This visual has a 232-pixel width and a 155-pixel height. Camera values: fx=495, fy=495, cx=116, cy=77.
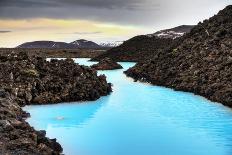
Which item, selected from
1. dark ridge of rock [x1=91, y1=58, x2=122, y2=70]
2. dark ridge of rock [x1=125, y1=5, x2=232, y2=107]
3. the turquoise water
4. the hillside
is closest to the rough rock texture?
the hillside

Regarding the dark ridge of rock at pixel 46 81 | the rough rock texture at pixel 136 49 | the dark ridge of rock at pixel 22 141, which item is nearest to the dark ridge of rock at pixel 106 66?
the rough rock texture at pixel 136 49

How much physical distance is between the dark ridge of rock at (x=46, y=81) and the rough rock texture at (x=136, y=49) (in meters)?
50.4

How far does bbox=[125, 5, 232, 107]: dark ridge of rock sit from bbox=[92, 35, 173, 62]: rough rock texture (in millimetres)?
35960

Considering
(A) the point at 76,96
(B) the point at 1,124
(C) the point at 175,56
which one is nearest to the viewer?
(B) the point at 1,124

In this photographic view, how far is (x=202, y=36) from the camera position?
44.5 m

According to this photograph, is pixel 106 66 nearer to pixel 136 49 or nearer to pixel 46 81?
pixel 46 81

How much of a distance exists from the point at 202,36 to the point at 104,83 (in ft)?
47.4

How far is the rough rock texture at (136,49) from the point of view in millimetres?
87000

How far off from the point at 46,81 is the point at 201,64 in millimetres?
13819

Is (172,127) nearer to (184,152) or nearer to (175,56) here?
(184,152)

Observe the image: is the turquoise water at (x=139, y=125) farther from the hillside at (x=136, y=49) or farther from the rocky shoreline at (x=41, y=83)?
the hillside at (x=136, y=49)

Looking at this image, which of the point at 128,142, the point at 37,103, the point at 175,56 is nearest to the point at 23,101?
the point at 37,103

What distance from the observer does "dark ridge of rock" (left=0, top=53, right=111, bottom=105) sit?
27302 mm

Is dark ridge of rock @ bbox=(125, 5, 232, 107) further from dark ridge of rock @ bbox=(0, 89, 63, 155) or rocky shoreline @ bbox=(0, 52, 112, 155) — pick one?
dark ridge of rock @ bbox=(0, 89, 63, 155)
